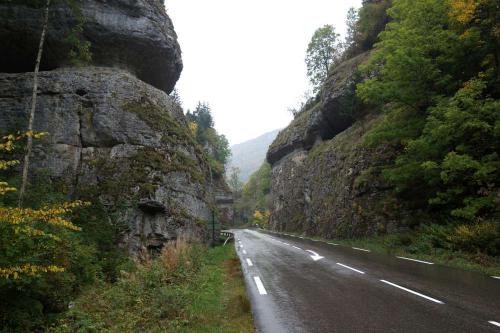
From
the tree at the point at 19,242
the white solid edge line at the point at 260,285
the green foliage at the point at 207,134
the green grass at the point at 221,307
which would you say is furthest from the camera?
the green foliage at the point at 207,134

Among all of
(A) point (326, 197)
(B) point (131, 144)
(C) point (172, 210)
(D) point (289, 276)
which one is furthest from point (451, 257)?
(A) point (326, 197)

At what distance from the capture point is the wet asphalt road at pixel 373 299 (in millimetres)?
5957

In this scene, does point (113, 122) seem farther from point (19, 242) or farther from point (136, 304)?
point (136, 304)

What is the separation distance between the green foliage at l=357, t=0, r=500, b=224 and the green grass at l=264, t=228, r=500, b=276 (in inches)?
71.9

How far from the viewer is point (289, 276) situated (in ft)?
36.4

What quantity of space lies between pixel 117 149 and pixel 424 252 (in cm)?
1614

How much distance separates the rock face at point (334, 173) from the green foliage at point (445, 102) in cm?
301

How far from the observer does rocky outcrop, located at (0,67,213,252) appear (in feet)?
56.9

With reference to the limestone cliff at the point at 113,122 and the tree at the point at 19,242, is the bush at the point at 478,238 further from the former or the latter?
the tree at the point at 19,242

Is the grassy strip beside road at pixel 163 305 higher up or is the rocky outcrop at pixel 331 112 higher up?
the rocky outcrop at pixel 331 112

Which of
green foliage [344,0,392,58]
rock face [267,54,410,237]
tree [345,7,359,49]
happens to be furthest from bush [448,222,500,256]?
tree [345,7,359,49]

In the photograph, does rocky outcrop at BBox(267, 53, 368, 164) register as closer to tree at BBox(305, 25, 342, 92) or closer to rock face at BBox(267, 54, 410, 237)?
rock face at BBox(267, 54, 410, 237)

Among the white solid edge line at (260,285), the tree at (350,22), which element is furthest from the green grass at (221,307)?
the tree at (350,22)

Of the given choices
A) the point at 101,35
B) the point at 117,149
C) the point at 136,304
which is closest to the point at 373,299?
the point at 136,304
